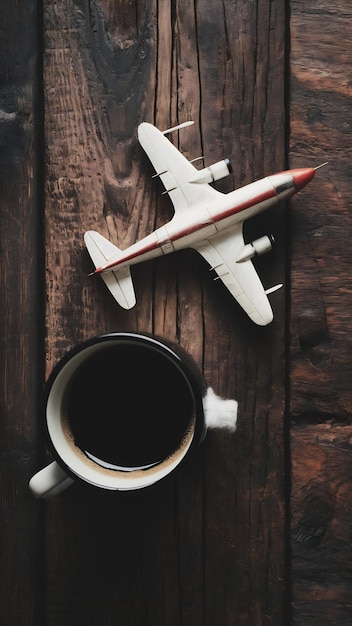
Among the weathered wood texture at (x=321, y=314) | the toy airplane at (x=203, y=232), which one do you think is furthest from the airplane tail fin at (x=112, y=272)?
the weathered wood texture at (x=321, y=314)

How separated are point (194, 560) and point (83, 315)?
34 centimetres

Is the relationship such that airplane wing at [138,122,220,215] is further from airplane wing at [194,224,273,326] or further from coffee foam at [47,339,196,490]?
coffee foam at [47,339,196,490]

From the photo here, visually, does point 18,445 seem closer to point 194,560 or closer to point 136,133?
point 194,560

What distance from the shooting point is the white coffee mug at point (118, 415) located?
746mm

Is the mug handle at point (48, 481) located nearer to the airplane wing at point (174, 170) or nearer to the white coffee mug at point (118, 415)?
the white coffee mug at point (118, 415)

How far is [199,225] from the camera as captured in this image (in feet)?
2.75

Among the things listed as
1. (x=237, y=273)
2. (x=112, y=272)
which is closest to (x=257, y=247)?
(x=237, y=273)

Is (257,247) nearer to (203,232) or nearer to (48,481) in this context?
(203,232)

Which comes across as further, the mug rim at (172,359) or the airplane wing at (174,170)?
the airplane wing at (174,170)

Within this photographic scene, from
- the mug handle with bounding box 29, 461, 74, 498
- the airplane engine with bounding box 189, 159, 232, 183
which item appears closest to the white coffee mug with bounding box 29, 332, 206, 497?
the mug handle with bounding box 29, 461, 74, 498

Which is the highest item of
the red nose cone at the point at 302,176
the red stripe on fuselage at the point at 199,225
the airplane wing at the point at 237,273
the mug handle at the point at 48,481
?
the red nose cone at the point at 302,176

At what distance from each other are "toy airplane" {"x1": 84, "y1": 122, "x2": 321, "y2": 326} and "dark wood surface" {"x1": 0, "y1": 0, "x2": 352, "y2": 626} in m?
0.03

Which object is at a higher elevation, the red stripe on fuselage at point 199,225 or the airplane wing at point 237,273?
the red stripe on fuselage at point 199,225

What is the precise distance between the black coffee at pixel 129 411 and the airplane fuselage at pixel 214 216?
0.13 metres
